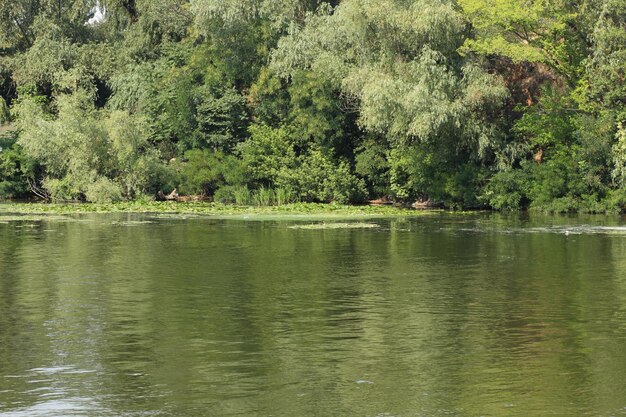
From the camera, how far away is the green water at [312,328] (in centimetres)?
1395

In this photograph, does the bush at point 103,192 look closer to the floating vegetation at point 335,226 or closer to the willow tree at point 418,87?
the willow tree at point 418,87

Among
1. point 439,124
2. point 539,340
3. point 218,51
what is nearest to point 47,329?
point 539,340

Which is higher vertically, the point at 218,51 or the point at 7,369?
the point at 218,51

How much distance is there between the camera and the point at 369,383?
14688 mm

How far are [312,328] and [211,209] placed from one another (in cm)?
3214

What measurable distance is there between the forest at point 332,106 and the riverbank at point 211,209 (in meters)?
2.76

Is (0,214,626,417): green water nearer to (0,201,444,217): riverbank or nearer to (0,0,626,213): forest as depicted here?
(0,201,444,217): riverbank

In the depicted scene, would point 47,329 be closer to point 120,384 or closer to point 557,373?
point 120,384

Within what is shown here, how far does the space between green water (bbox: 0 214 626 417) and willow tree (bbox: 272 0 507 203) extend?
17.2 meters

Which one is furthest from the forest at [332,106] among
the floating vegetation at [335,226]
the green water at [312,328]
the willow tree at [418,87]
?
the green water at [312,328]

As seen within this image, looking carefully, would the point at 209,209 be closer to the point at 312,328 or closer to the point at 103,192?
the point at 103,192

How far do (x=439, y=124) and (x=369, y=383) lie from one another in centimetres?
3617

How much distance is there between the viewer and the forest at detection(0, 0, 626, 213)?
50312 millimetres

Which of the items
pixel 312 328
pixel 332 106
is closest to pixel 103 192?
pixel 332 106
